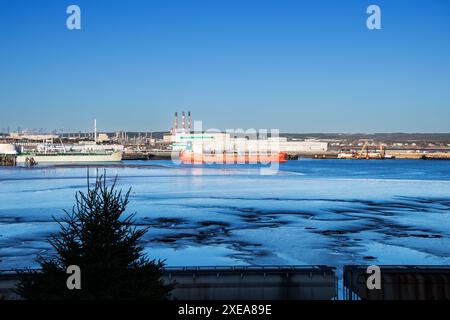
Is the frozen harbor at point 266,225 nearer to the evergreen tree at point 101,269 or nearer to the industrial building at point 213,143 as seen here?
the evergreen tree at point 101,269

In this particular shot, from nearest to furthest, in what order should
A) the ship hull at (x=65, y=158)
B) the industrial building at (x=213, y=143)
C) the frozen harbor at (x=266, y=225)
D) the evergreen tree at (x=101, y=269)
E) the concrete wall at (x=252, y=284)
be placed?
the evergreen tree at (x=101, y=269), the concrete wall at (x=252, y=284), the frozen harbor at (x=266, y=225), the ship hull at (x=65, y=158), the industrial building at (x=213, y=143)

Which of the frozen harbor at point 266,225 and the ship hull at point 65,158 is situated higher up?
the ship hull at point 65,158

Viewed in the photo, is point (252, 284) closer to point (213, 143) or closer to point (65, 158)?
point (65, 158)

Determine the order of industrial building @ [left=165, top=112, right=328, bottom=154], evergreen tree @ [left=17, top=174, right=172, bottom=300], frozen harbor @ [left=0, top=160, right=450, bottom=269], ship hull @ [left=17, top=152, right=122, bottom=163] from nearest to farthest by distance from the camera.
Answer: evergreen tree @ [left=17, top=174, right=172, bottom=300] < frozen harbor @ [left=0, top=160, right=450, bottom=269] < ship hull @ [left=17, top=152, right=122, bottom=163] < industrial building @ [left=165, top=112, right=328, bottom=154]

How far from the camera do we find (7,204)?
2198 cm

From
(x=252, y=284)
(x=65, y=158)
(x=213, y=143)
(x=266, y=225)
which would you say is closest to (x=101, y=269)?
(x=252, y=284)

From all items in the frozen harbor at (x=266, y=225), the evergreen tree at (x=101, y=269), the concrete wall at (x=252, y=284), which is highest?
the evergreen tree at (x=101, y=269)

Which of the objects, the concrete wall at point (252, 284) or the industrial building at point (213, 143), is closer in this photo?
the concrete wall at point (252, 284)

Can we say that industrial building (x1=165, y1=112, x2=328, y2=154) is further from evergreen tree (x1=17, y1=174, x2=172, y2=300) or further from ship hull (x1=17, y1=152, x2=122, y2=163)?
evergreen tree (x1=17, y1=174, x2=172, y2=300)

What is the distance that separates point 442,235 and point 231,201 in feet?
33.8

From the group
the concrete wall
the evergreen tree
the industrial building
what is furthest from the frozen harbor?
the industrial building

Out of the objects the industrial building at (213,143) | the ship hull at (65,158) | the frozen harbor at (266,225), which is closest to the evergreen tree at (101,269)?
the frozen harbor at (266,225)
